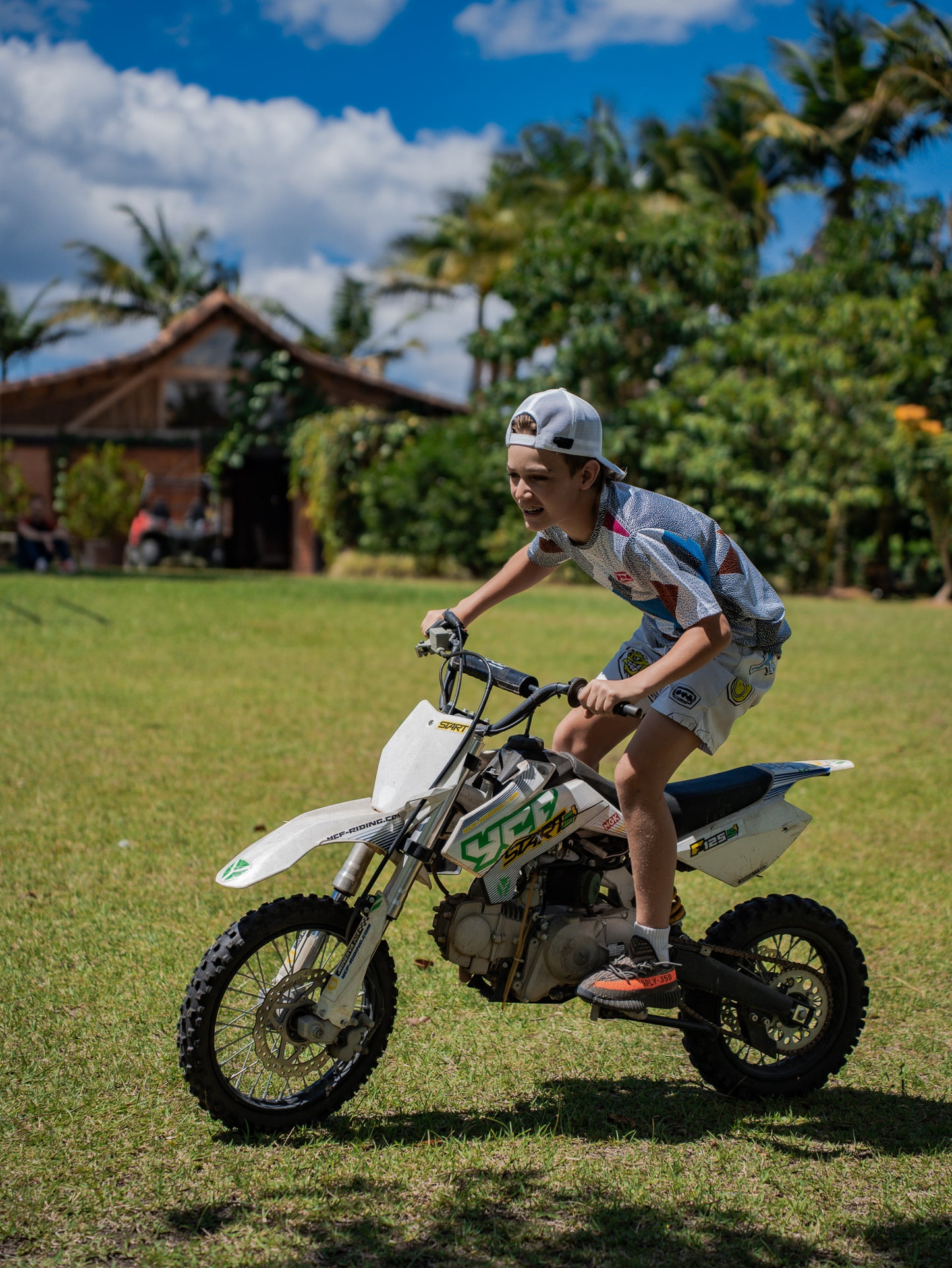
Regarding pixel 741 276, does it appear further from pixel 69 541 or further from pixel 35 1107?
pixel 35 1107

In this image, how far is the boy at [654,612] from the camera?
3.19m

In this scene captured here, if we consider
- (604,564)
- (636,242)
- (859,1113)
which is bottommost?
(859,1113)

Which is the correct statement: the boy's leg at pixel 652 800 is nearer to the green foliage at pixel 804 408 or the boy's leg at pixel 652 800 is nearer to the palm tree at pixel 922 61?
the green foliage at pixel 804 408

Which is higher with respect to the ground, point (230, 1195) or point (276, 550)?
point (276, 550)

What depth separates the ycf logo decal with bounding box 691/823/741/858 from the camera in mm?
3471

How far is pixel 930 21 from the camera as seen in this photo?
87.6 feet

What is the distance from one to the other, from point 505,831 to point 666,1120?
1023mm

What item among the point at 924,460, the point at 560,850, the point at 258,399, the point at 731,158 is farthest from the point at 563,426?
the point at 731,158

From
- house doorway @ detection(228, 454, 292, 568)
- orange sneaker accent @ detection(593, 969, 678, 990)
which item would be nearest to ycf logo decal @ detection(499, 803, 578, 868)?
orange sneaker accent @ detection(593, 969, 678, 990)

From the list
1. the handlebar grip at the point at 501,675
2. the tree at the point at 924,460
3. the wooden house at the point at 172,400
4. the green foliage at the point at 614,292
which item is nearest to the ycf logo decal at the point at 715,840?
the handlebar grip at the point at 501,675

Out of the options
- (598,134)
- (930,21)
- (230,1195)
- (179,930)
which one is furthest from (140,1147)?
(598,134)

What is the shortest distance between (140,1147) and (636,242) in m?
24.0

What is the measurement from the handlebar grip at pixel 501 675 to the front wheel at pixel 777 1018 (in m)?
0.99

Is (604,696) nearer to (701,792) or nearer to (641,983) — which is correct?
(701,792)
